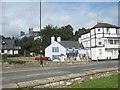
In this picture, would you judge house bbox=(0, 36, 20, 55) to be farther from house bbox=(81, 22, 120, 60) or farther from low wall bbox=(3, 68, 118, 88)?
low wall bbox=(3, 68, 118, 88)

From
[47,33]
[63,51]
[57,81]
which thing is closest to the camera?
[57,81]

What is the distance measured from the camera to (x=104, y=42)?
221 ft

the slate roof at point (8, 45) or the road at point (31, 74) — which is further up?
the slate roof at point (8, 45)

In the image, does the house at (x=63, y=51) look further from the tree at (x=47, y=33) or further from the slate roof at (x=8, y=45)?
the slate roof at (x=8, y=45)

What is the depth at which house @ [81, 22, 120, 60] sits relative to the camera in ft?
220

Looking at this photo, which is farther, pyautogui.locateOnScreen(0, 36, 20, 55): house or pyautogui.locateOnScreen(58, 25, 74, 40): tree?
pyautogui.locateOnScreen(58, 25, 74, 40): tree

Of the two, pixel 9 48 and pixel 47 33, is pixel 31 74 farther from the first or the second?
pixel 9 48

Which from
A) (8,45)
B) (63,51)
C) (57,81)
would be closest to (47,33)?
(8,45)

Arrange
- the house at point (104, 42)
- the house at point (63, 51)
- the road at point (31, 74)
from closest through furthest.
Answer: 1. the road at point (31, 74)
2. the house at point (63, 51)
3. the house at point (104, 42)

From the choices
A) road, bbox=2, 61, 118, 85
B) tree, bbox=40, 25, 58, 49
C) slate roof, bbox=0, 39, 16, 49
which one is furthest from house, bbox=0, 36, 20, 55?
road, bbox=2, 61, 118, 85

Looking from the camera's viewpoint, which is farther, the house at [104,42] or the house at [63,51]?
the house at [104,42]

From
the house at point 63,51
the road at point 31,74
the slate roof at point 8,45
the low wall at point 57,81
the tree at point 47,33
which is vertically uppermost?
the tree at point 47,33

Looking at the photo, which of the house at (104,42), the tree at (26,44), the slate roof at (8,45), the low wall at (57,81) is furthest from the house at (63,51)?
the low wall at (57,81)

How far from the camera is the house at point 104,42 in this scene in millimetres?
66938
